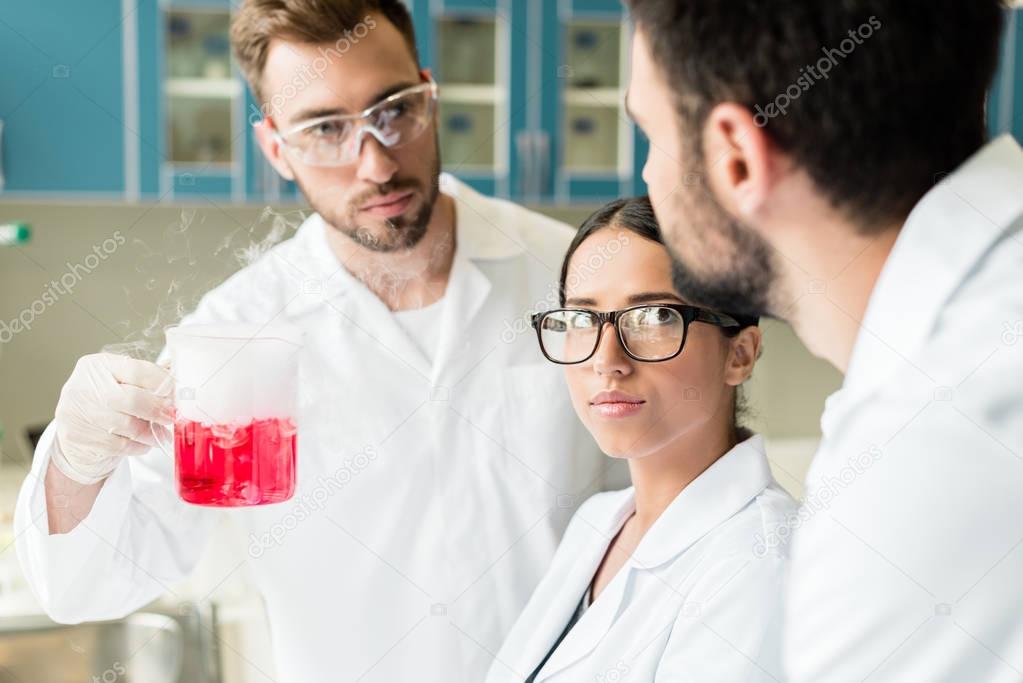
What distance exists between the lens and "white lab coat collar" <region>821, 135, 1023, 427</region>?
2.60 ft

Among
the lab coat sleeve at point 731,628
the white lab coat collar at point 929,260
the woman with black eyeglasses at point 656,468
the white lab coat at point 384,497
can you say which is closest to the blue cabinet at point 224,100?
the white lab coat at point 384,497

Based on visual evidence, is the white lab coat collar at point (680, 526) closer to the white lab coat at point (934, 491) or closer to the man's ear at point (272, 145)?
the white lab coat at point (934, 491)

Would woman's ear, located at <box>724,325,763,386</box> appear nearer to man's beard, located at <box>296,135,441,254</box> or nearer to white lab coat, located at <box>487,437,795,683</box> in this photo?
white lab coat, located at <box>487,437,795,683</box>

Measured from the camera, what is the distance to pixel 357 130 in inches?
52.3

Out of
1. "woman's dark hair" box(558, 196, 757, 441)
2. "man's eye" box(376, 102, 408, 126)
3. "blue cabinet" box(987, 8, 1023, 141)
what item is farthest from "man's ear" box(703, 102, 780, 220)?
"blue cabinet" box(987, 8, 1023, 141)

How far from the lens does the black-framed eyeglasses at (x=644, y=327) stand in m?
1.12

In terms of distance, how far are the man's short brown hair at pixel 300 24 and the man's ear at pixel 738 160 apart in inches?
25.6

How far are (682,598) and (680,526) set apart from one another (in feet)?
0.32

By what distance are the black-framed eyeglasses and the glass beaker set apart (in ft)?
1.08

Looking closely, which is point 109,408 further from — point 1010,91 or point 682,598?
point 1010,91

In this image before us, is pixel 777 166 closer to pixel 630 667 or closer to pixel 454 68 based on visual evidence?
pixel 630 667

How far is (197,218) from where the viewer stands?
4.20 feet

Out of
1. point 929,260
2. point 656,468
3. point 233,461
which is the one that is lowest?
point 656,468

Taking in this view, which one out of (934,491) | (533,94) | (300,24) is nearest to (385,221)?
(300,24)
